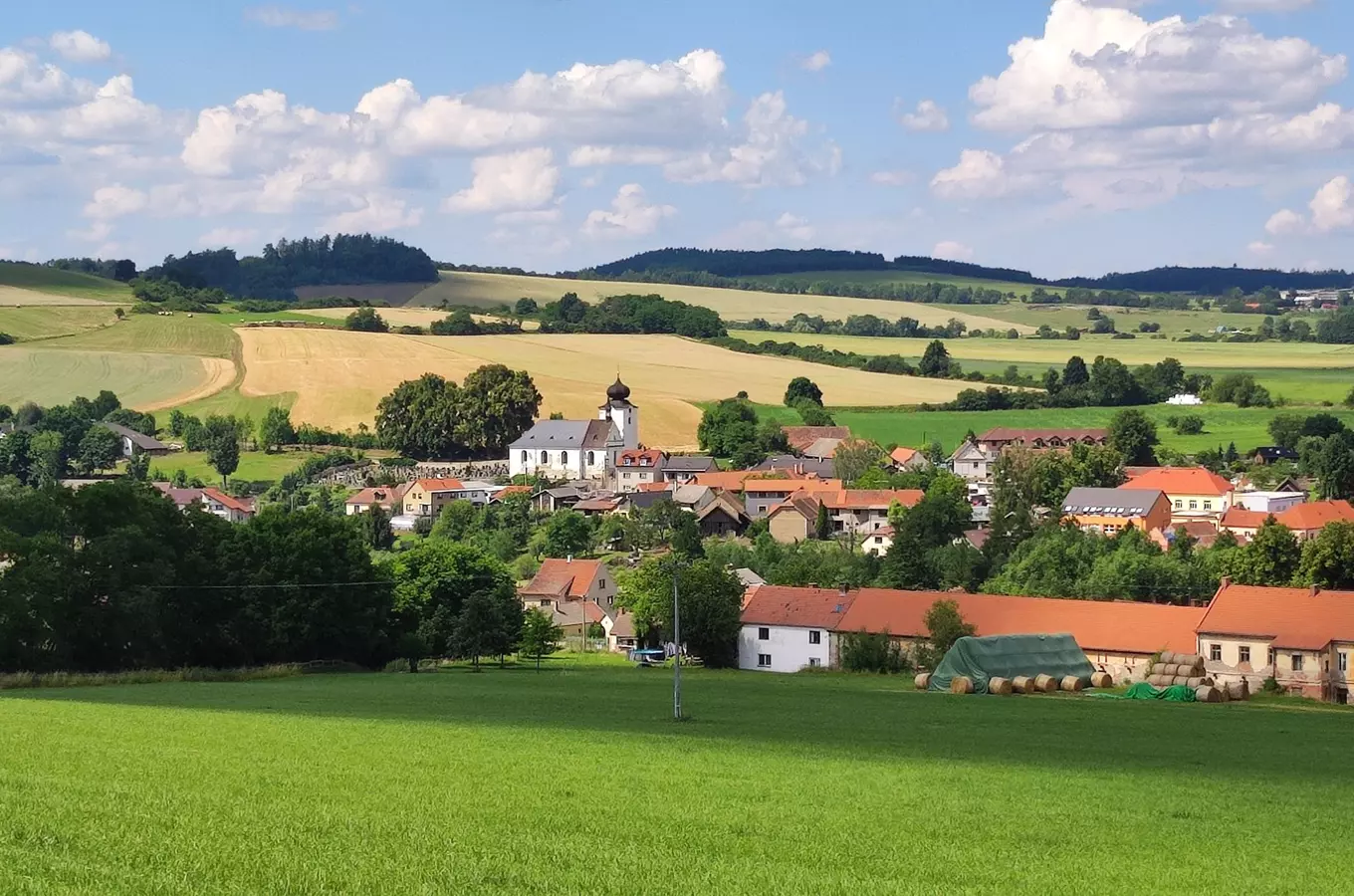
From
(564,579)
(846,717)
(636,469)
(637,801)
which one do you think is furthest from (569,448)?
(637,801)

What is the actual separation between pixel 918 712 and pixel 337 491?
258ft

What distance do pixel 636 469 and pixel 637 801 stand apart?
105903 mm

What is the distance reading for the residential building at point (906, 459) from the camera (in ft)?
394

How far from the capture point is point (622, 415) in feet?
436

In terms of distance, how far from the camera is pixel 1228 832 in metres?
19.1

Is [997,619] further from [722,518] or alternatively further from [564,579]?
[722,518]

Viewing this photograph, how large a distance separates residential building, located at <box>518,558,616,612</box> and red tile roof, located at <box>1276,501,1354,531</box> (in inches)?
1346

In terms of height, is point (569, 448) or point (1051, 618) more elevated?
point (1051, 618)

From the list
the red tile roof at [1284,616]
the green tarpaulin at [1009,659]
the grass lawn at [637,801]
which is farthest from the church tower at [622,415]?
the grass lawn at [637,801]

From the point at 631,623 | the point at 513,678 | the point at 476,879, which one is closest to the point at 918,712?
the point at 513,678

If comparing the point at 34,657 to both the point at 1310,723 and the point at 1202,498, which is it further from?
the point at 1202,498

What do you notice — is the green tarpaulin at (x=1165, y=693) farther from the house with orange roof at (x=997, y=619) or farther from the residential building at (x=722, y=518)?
the residential building at (x=722, y=518)

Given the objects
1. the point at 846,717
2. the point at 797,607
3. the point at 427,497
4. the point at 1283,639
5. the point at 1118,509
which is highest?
the point at 846,717

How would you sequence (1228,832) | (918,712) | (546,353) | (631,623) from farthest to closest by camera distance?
(546,353) < (631,623) < (918,712) < (1228,832)
